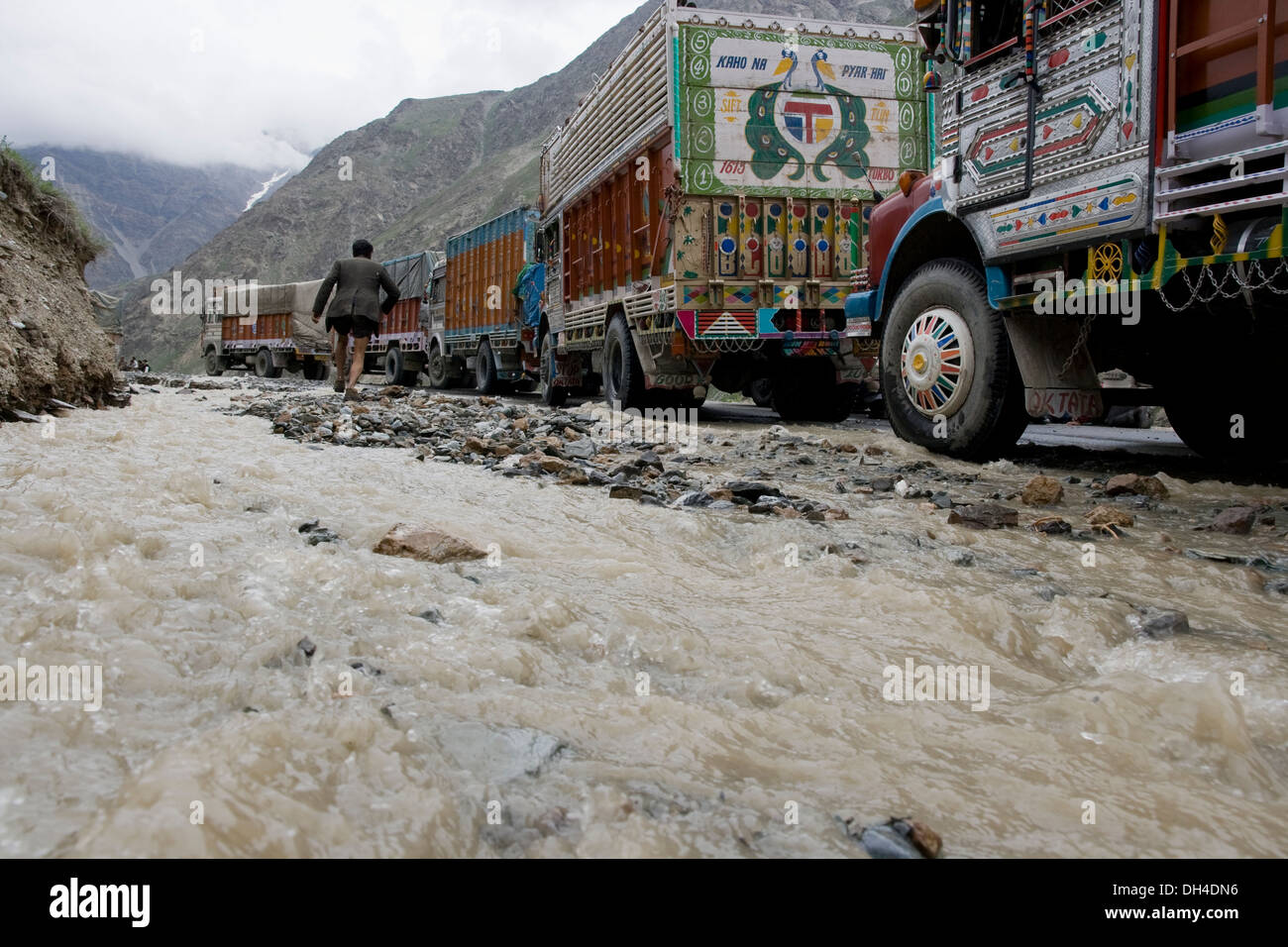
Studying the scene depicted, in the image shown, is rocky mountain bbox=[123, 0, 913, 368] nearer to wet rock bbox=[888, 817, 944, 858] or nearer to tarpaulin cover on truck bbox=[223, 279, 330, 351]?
tarpaulin cover on truck bbox=[223, 279, 330, 351]

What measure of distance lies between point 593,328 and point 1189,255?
25.2 ft

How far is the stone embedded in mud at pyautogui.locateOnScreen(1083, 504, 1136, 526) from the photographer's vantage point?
365cm

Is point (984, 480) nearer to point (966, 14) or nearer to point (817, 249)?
point (966, 14)


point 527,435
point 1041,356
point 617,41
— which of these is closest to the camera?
point 1041,356

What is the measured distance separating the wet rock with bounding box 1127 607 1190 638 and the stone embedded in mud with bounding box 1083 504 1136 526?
1307 mm

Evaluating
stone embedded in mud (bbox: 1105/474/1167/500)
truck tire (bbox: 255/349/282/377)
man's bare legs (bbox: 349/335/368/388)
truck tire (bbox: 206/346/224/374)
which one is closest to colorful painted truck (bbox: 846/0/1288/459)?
stone embedded in mud (bbox: 1105/474/1167/500)

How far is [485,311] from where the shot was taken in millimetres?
16281

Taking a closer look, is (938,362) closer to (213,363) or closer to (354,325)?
(354,325)

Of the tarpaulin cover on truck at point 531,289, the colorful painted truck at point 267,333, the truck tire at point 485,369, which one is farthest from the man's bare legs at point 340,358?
the colorful painted truck at point 267,333

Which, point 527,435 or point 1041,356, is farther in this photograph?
point 527,435
